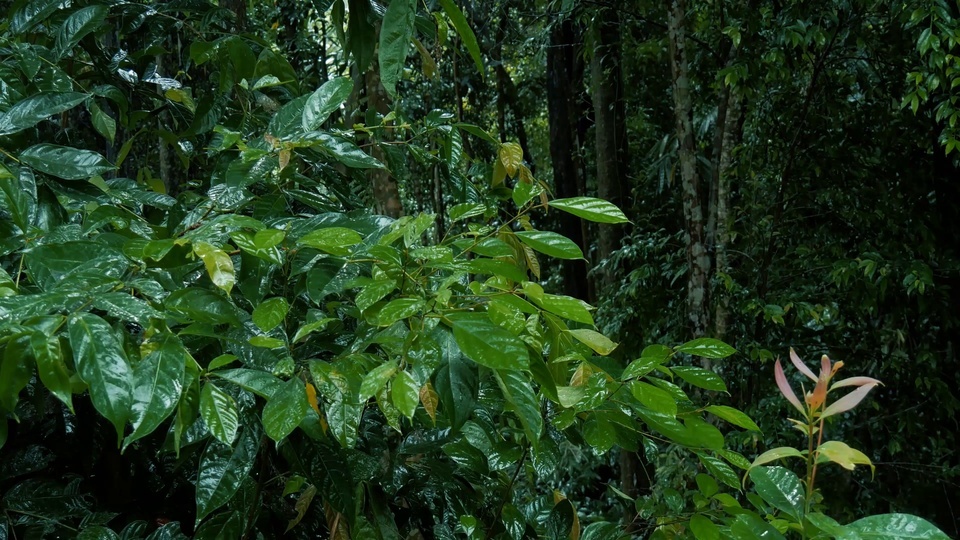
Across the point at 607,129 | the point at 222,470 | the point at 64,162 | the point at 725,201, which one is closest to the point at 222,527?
the point at 222,470

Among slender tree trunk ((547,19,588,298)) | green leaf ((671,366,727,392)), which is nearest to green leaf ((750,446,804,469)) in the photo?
green leaf ((671,366,727,392))

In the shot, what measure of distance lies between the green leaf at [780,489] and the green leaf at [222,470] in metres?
0.50

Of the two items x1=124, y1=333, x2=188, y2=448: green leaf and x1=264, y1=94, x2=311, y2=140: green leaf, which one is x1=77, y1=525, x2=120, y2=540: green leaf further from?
x1=264, y1=94, x2=311, y2=140: green leaf

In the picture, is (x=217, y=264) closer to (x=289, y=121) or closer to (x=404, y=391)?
(x=404, y=391)

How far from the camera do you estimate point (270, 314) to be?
0.79 meters

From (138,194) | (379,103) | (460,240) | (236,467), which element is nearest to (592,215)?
(460,240)

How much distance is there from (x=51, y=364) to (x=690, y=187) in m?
2.88

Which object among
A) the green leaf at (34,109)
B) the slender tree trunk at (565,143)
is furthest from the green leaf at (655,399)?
the slender tree trunk at (565,143)

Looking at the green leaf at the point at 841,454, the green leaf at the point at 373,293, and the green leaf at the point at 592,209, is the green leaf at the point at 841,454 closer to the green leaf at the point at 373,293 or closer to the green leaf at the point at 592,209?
the green leaf at the point at 592,209

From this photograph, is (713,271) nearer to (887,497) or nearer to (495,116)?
(887,497)

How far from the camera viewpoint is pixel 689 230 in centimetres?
326

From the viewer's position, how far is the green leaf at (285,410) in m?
0.71

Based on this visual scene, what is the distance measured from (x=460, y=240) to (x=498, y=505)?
Result: 42 centimetres

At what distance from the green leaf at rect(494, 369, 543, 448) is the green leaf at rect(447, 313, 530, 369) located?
0.06 meters
